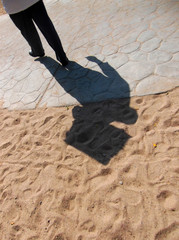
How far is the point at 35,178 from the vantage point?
2.45 m

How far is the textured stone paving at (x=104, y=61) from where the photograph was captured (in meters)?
3.13

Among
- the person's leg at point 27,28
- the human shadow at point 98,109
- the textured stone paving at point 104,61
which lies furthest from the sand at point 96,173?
the person's leg at point 27,28

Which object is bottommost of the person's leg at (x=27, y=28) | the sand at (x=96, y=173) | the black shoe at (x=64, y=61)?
the sand at (x=96, y=173)

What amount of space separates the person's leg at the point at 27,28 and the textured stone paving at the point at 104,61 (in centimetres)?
33

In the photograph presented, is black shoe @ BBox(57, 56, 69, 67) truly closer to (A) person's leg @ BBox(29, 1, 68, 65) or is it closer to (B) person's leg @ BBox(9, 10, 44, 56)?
(A) person's leg @ BBox(29, 1, 68, 65)

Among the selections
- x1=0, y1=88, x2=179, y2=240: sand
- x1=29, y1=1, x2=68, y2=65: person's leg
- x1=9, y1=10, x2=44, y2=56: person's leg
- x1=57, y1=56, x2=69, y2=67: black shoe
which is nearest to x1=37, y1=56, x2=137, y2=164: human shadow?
x1=0, y1=88, x2=179, y2=240: sand

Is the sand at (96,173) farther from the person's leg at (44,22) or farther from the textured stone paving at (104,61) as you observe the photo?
the person's leg at (44,22)

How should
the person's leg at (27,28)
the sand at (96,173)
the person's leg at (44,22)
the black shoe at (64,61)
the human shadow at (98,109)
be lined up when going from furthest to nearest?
the black shoe at (64,61) → the person's leg at (27,28) → the person's leg at (44,22) → the human shadow at (98,109) → the sand at (96,173)

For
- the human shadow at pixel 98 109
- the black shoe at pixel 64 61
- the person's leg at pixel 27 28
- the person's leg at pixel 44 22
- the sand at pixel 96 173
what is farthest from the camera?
the black shoe at pixel 64 61

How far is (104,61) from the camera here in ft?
12.2

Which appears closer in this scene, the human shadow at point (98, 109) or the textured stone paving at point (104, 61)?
the human shadow at point (98, 109)

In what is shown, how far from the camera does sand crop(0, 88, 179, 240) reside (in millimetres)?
1878

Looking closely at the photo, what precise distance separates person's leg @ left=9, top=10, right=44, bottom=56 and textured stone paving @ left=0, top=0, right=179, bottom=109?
33cm

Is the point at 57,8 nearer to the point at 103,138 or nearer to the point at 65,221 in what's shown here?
the point at 103,138
